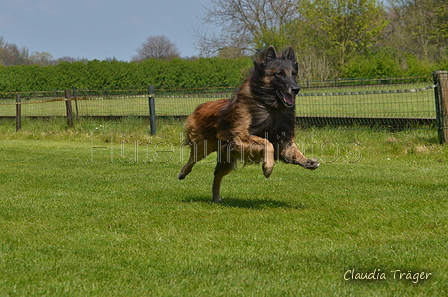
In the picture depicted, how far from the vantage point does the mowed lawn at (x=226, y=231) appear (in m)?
3.52

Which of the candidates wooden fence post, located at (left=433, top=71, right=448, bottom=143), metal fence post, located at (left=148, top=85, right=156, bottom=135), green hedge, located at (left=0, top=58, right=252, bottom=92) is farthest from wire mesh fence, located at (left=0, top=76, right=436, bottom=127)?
green hedge, located at (left=0, top=58, right=252, bottom=92)

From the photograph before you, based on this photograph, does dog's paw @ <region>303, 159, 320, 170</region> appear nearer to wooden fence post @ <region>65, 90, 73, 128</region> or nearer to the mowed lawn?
the mowed lawn

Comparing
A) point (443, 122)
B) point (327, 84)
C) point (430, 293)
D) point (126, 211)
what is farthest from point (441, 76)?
point (430, 293)

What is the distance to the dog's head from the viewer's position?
6016 mm

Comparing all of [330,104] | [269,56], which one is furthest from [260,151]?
[330,104]

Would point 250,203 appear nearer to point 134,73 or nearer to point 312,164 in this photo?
point 312,164

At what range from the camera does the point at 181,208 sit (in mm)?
6156

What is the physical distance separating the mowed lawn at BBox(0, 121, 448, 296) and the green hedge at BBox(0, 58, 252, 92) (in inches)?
1130

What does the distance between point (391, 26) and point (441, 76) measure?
138 feet

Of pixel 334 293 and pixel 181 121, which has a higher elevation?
pixel 181 121

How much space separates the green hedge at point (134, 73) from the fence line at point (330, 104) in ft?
56.1

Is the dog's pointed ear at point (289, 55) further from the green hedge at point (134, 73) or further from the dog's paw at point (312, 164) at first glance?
the green hedge at point (134, 73)

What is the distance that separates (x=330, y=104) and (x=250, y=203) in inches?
356

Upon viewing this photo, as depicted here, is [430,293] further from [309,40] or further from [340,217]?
[309,40]
